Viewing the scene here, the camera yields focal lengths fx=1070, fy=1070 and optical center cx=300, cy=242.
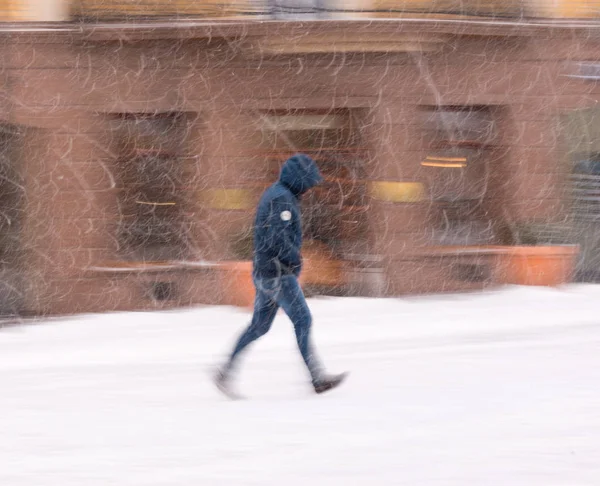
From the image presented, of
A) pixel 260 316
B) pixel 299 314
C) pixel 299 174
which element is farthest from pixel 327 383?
pixel 299 174

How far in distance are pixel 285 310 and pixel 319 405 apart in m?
0.74

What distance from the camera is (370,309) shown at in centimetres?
1366

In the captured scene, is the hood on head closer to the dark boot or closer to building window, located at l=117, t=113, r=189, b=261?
the dark boot

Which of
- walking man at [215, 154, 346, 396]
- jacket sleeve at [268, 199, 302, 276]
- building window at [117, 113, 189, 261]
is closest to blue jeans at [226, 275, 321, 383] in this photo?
walking man at [215, 154, 346, 396]

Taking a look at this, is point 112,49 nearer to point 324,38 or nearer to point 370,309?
point 324,38

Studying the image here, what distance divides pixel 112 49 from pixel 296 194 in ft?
26.8

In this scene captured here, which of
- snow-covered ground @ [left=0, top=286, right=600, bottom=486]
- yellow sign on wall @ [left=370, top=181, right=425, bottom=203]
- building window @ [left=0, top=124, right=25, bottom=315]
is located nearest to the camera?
snow-covered ground @ [left=0, top=286, right=600, bottom=486]

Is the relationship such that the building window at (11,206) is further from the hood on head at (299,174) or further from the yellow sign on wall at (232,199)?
the hood on head at (299,174)

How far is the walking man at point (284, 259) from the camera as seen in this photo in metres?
7.77

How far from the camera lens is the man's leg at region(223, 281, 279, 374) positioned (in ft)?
26.1

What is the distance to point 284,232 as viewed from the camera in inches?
305

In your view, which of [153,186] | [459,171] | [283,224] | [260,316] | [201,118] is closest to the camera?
[283,224]

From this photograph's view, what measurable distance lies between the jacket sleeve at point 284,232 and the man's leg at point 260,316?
0.79ft

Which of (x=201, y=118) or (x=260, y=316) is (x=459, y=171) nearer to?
(x=201, y=118)
